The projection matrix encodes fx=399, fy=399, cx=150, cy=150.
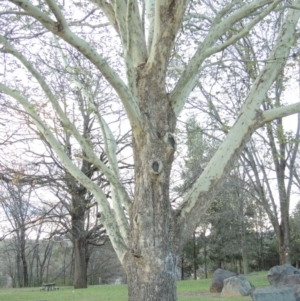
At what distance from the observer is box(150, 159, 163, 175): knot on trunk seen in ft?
13.5

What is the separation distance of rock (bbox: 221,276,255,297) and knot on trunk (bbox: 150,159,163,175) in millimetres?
8320

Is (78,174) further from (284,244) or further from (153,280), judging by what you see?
(284,244)

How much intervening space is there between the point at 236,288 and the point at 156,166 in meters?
8.46

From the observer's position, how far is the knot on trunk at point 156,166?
4113 mm

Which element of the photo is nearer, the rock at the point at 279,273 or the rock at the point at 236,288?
the rock at the point at 236,288

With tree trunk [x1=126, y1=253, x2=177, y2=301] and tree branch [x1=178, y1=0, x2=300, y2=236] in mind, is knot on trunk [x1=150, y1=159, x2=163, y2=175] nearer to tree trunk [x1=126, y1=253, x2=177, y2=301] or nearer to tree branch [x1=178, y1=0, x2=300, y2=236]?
tree branch [x1=178, y1=0, x2=300, y2=236]

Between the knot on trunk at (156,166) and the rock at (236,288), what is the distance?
328 inches

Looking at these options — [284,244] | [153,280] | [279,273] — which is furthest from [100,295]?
[153,280]

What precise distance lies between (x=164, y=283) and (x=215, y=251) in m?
27.7

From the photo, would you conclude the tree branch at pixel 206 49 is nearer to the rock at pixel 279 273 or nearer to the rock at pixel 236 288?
the rock at pixel 236 288

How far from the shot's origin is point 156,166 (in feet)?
13.6

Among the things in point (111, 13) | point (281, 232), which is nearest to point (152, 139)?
point (111, 13)

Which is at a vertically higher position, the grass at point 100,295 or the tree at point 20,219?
the tree at point 20,219

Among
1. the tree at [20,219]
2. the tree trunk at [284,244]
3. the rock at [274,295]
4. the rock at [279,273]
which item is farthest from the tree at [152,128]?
the tree at [20,219]
